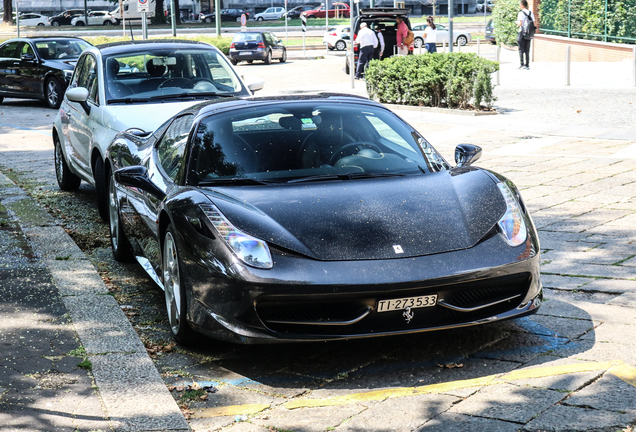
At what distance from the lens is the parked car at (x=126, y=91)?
8297 millimetres

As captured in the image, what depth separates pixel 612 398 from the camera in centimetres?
371

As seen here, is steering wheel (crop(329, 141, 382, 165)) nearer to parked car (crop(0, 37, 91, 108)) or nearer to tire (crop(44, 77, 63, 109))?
parked car (crop(0, 37, 91, 108))

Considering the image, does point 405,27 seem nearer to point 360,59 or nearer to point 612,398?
point 360,59

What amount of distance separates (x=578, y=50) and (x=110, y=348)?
26.8 meters

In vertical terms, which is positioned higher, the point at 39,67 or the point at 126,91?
the point at 39,67

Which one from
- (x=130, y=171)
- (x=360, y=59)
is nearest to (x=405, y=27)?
(x=360, y=59)

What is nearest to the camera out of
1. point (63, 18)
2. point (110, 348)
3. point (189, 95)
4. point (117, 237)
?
point (110, 348)

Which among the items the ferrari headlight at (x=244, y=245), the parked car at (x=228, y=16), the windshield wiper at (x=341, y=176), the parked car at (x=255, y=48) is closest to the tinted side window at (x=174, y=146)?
the windshield wiper at (x=341, y=176)

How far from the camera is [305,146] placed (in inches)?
203

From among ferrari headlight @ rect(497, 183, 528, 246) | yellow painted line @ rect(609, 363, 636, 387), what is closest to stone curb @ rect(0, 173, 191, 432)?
ferrari headlight @ rect(497, 183, 528, 246)

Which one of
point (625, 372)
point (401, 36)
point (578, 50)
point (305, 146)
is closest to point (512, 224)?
point (625, 372)

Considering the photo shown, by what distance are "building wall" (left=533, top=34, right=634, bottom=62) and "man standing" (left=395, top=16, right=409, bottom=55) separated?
18.6 feet

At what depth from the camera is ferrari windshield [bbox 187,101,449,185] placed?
499cm

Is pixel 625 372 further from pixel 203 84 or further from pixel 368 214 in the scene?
pixel 203 84
